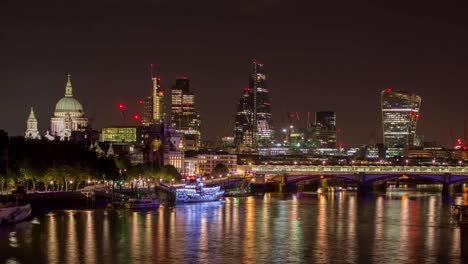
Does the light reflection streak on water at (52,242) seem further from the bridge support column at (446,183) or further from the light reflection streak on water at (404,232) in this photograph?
the bridge support column at (446,183)

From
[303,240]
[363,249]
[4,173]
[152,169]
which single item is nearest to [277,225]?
[303,240]

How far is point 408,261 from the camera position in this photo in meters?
59.3

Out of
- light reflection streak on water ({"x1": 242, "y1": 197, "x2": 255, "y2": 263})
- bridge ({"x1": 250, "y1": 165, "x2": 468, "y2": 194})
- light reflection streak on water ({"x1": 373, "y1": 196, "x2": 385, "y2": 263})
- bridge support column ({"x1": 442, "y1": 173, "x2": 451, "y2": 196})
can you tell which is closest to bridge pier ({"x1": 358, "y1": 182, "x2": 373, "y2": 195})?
bridge ({"x1": 250, "y1": 165, "x2": 468, "y2": 194})

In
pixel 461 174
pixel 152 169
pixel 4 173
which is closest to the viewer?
pixel 4 173

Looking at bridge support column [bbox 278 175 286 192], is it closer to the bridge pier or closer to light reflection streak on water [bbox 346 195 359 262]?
the bridge pier

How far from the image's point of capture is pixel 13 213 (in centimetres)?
7612

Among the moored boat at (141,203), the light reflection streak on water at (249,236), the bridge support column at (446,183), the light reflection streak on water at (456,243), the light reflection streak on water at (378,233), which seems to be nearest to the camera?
the light reflection streak on water at (249,236)

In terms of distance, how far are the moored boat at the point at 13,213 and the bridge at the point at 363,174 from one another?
83.8 m

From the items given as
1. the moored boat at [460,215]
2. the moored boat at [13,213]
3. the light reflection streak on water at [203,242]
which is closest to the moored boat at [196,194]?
the light reflection streak on water at [203,242]

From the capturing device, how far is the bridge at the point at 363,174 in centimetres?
15562

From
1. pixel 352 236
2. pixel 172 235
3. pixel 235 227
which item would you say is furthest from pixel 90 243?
pixel 352 236

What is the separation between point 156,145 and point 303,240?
4057 inches

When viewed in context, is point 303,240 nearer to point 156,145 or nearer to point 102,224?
point 102,224

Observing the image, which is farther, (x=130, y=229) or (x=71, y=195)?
(x=71, y=195)
